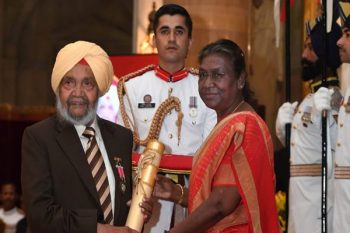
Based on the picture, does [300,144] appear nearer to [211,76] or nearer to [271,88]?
[211,76]

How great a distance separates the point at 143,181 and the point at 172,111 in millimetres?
1413

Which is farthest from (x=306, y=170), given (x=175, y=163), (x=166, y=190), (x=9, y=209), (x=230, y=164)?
(x=9, y=209)

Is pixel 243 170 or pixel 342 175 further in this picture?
pixel 342 175

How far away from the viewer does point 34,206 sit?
12.9 feet

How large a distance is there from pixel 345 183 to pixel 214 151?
1.93 m

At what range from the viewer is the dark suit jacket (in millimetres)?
3922

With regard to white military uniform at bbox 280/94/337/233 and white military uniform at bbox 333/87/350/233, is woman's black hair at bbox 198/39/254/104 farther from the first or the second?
white military uniform at bbox 280/94/337/233

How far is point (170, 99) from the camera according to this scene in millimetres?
5473

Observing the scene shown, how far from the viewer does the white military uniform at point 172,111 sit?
5387mm

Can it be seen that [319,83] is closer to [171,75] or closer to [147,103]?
[171,75]

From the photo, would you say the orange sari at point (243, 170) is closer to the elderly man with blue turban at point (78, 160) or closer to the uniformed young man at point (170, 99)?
the elderly man with blue turban at point (78, 160)

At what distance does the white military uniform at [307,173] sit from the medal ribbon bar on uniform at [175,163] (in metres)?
1.48

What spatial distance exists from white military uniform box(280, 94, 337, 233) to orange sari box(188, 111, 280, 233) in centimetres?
237

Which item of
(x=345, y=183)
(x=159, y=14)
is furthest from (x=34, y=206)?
(x=345, y=183)
